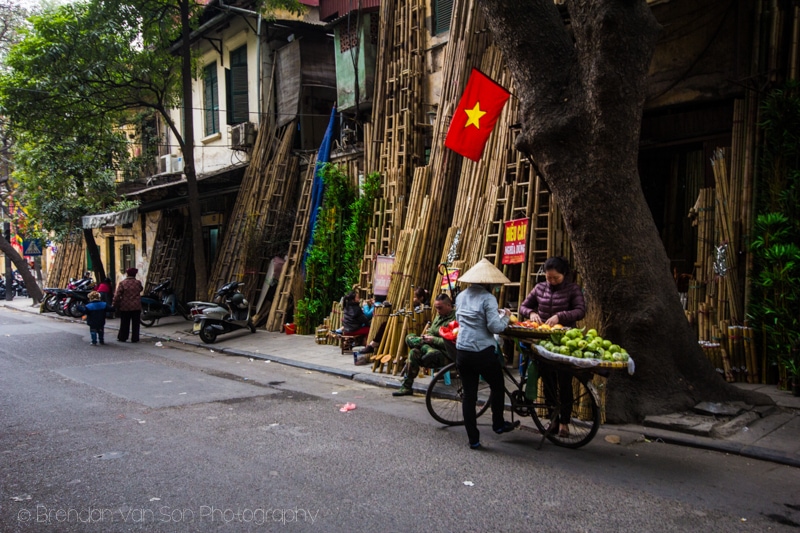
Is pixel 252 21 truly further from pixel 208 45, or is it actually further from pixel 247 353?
pixel 247 353

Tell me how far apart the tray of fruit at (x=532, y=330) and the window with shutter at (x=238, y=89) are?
1478cm

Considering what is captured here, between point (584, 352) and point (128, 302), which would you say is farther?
point (128, 302)

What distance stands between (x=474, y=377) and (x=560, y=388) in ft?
2.79

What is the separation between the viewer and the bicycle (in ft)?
18.6

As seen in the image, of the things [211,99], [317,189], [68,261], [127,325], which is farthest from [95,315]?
[68,261]

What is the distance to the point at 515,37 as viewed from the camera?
258 inches

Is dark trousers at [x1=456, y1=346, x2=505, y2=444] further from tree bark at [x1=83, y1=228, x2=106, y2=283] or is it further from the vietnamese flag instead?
tree bark at [x1=83, y1=228, x2=106, y2=283]

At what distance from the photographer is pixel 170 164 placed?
22.3m

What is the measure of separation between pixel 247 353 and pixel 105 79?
902 cm

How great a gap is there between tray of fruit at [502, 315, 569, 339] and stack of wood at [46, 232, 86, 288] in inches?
984

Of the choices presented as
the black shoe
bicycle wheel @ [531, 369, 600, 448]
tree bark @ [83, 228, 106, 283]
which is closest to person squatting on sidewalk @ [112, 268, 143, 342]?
tree bark @ [83, 228, 106, 283]

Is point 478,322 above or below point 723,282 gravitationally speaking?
below

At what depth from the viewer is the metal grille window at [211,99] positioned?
65.5 ft

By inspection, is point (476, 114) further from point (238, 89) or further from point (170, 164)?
point (170, 164)
